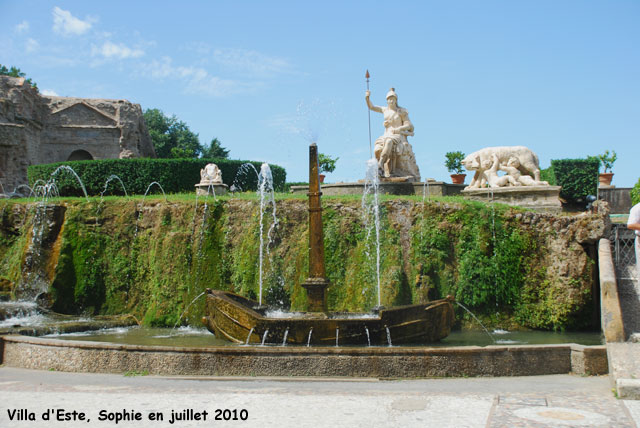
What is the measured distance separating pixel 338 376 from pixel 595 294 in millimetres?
8435

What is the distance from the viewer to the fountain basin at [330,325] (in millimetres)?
9062

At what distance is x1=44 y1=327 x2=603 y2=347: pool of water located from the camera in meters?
10.9

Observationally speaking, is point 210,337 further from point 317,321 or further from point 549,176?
point 549,176

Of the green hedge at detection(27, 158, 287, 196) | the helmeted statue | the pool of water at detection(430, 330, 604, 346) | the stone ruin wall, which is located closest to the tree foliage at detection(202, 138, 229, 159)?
the stone ruin wall

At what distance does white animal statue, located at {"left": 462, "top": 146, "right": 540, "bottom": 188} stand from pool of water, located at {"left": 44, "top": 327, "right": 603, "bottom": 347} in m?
6.04

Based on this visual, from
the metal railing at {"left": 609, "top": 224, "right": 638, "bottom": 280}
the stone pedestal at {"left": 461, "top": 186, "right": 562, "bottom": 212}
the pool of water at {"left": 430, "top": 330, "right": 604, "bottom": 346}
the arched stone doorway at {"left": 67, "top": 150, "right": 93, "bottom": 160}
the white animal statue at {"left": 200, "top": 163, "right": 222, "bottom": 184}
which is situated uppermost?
the arched stone doorway at {"left": 67, "top": 150, "right": 93, "bottom": 160}

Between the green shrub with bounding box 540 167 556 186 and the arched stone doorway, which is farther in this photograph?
the arched stone doorway

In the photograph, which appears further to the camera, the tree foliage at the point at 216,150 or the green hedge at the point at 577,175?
the tree foliage at the point at 216,150

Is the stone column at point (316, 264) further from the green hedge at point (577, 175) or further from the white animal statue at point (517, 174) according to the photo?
the green hedge at point (577, 175)

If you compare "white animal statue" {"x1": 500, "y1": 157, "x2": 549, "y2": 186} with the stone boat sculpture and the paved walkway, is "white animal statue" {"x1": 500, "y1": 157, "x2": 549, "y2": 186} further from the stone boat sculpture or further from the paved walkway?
the paved walkway

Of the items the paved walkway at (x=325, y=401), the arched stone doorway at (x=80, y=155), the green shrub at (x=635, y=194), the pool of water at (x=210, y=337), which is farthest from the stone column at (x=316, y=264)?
the arched stone doorway at (x=80, y=155)

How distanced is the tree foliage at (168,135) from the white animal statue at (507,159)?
123 ft

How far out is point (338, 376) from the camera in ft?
25.1

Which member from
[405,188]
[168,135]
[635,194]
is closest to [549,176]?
[635,194]
